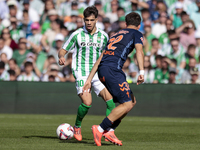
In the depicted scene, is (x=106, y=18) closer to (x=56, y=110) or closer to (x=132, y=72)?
(x=132, y=72)

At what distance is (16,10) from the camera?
47.9ft

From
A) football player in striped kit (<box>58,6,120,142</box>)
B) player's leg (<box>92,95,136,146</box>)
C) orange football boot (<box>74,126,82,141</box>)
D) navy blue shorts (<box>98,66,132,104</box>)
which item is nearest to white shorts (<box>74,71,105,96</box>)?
football player in striped kit (<box>58,6,120,142</box>)

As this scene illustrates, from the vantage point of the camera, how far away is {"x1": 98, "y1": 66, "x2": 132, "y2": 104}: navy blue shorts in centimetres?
563

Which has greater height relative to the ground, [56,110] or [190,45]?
[190,45]

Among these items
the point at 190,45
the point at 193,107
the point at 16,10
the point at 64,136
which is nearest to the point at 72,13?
the point at 16,10

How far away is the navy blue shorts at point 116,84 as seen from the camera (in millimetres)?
5633

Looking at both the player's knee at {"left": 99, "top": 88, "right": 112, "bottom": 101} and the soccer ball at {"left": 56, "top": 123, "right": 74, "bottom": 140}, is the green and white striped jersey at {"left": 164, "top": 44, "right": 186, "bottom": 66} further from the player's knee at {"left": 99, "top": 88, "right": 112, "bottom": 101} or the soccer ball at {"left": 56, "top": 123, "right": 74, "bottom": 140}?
the soccer ball at {"left": 56, "top": 123, "right": 74, "bottom": 140}

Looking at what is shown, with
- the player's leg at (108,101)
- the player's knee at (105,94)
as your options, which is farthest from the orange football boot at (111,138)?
the player's knee at (105,94)

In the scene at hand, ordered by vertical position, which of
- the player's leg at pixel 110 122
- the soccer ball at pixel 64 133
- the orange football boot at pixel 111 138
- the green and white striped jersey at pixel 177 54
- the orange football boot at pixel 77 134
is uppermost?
the green and white striped jersey at pixel 177 54

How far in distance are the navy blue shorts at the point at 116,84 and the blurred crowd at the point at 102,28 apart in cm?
707

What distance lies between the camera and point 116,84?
5645 mm

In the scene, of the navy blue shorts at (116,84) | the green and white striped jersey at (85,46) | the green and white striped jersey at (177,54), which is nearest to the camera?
the navy blue shorts at (116,84)

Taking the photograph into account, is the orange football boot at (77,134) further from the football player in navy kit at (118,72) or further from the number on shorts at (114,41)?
the number on shorts at (114,41)

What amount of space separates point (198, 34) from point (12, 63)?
6.51 meters
